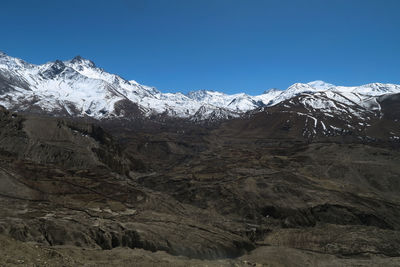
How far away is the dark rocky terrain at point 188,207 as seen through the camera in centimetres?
4284

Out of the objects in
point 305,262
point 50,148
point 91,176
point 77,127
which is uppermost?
point 77,127

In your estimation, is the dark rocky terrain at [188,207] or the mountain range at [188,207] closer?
the mountain range at [188,207]

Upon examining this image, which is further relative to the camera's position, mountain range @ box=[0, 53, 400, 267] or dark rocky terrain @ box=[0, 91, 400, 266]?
dark rocky terrain @ box=[0, 91, 400, 266]

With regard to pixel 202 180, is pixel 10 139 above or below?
above

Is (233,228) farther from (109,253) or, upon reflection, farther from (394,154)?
(394,154)

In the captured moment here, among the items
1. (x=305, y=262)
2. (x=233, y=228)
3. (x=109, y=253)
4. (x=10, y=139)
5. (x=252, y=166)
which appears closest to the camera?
(x=109, y=253)

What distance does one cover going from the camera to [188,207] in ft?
247

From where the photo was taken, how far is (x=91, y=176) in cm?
8919

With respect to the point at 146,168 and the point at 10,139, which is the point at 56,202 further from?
the point at 146,168

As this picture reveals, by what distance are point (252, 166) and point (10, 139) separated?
81161 millimetres

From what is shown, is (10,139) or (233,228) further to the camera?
(10,139)

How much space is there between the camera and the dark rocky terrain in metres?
42.8

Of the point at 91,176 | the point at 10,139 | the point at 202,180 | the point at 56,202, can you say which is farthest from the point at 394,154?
the point at 10,139

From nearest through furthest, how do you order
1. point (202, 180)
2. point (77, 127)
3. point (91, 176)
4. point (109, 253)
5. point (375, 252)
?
point (109, 253) → point (375, 252) → point (91, 176) → point (202, 180) → point (77, 127)
